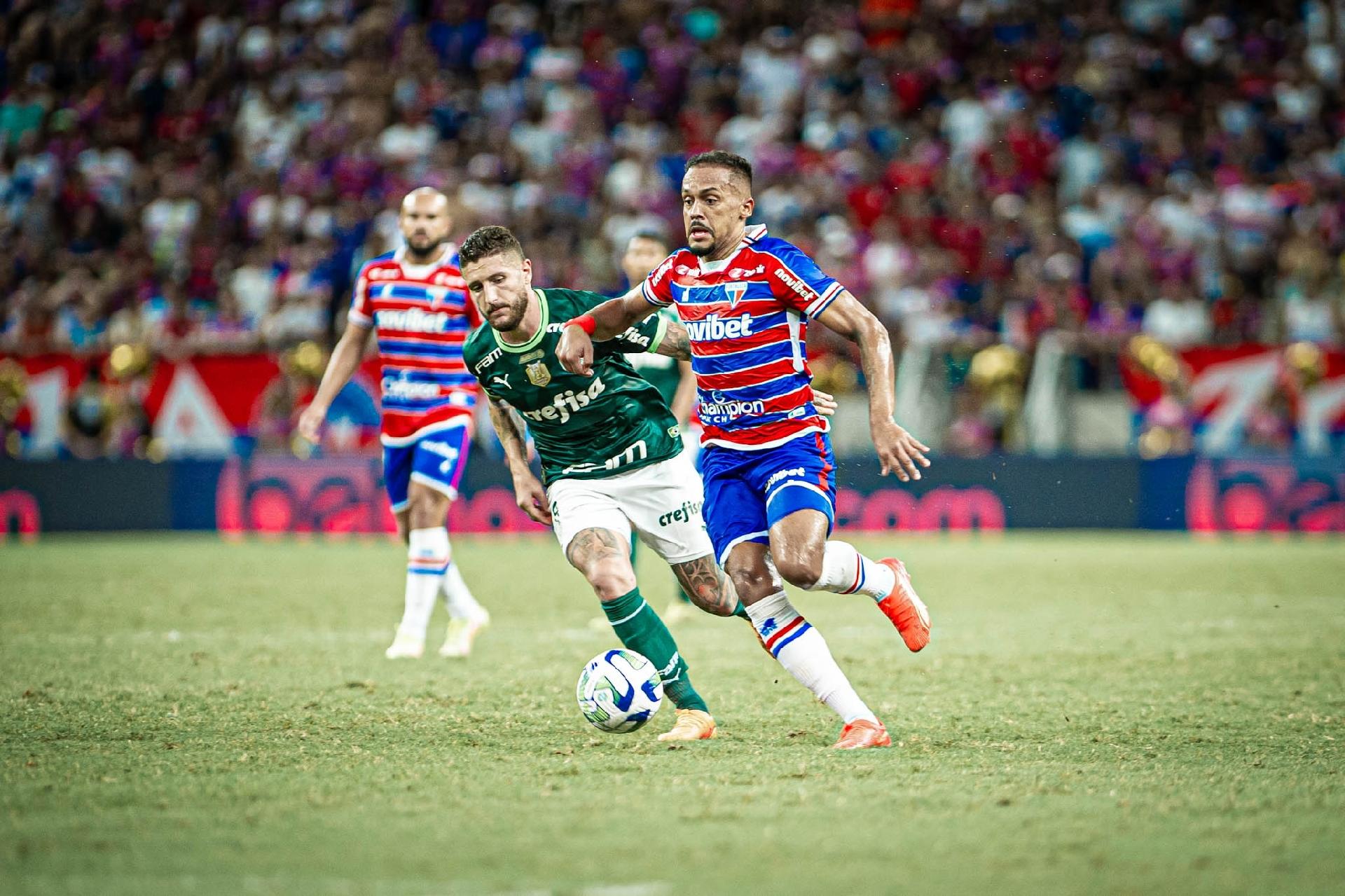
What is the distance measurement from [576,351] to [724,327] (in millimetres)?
584

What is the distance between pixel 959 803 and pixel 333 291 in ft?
52.4

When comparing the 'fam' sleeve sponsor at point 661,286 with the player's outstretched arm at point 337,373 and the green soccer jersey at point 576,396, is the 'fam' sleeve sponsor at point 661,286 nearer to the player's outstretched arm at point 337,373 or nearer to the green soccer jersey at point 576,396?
the green soccer jersey at point 576,396

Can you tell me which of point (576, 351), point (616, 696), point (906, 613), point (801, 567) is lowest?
point (616, 696)

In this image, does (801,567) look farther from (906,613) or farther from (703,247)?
(703,247)

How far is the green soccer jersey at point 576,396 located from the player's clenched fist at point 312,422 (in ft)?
7.71

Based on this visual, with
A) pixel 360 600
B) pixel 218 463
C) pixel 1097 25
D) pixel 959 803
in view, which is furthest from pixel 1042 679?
pixel 1097 25

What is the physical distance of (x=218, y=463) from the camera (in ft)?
60.8

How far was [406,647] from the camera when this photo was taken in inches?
341

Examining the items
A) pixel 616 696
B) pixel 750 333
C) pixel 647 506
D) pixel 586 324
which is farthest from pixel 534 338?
pixel 616 696

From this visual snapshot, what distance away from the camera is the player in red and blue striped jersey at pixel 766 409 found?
5750 mm

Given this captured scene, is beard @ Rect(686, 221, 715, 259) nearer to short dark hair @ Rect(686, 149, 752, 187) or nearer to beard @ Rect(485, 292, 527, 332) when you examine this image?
short dark hair @ Rect(686, 149, 752, 187)

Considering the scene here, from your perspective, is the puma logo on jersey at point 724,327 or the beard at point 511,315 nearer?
the puma logo on jersey at point 724,327

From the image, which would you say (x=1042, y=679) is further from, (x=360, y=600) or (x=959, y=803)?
(x=360, y=600)

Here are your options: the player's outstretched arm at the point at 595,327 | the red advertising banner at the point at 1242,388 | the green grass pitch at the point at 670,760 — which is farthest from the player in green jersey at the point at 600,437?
the red advertising banner at the point at 1242,388
